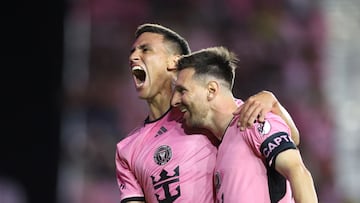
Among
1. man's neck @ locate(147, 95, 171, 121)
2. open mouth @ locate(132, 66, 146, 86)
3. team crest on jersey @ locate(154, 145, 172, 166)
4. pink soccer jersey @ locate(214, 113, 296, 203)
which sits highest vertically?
open mouth @ locate(132, 66, 146, 86)

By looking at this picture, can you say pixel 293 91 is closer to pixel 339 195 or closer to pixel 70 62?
pixel 339 195

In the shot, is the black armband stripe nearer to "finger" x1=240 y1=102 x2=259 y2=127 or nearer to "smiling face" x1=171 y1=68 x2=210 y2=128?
"finger" x1=240 y1=102 x2=259 y2=127

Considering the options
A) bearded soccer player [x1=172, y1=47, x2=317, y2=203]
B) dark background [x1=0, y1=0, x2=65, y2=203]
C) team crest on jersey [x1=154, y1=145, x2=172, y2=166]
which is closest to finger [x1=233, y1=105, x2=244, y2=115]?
bearded soccer player [x1=172, y1=47, x2=317, y2=203]

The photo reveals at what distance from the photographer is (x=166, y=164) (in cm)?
357

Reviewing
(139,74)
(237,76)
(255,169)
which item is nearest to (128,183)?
(139,74)

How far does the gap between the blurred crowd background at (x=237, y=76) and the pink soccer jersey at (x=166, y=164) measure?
10.6 feet

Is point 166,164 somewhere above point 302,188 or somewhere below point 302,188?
above

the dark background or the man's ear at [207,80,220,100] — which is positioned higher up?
the dark background

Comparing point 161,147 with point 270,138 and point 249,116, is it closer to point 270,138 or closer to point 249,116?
point 249,116

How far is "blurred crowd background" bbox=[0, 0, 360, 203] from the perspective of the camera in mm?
7051

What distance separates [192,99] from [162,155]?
281 mm

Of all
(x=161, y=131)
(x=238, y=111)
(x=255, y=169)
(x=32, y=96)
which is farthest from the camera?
(x=32, y=96)

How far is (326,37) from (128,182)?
472cm

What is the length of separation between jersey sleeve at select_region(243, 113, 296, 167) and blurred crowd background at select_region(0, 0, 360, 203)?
385cm
